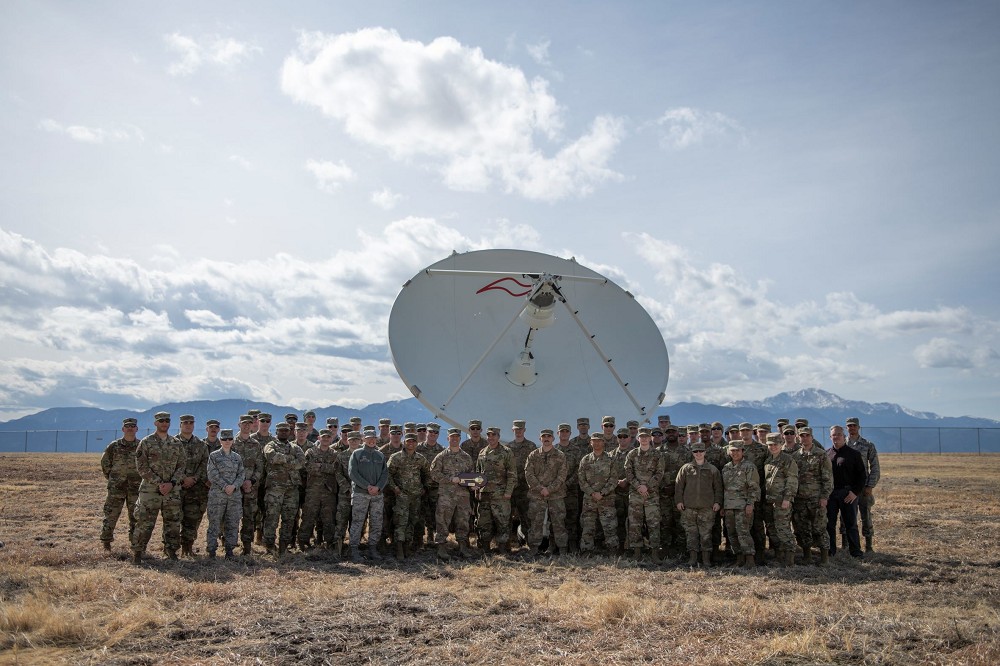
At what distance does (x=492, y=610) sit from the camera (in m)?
8.04

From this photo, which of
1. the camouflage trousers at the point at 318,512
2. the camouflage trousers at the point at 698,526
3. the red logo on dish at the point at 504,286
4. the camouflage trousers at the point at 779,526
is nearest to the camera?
the camouflage trousers at the point at 779,526

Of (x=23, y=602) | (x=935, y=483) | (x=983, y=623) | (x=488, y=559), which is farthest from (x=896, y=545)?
(x=935, y=483)

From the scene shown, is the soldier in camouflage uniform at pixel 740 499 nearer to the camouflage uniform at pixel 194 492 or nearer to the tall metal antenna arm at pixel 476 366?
the tall metal antenna arm at pixel 476 366

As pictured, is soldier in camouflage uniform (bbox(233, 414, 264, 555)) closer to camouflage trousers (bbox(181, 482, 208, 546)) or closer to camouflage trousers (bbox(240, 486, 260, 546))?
camouflage trousers (bbox(240, 486, 260, 546))

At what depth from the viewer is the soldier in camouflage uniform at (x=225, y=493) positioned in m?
11.4

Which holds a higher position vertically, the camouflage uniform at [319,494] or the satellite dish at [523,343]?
the satellite dish at [523,343]

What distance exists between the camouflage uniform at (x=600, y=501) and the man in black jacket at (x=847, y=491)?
342 cm

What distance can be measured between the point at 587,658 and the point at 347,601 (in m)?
3.20

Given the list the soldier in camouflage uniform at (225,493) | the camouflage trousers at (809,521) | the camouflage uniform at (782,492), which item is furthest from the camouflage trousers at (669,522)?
the soldier in camouflage uniform at (225,493)

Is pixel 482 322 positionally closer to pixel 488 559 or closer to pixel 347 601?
pixel 488 559

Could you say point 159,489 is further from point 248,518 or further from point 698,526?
point 698,526

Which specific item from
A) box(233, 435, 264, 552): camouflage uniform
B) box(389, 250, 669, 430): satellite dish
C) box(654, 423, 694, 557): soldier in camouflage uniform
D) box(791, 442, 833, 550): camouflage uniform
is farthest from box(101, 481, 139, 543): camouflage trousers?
box(791, 442, 833, 550): camouflage uniform

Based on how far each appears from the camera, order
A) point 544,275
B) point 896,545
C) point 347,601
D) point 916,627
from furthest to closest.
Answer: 1. point 544,275
2. point 896,545
3. point 347,601
4. point 916,627

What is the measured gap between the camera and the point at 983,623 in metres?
7.41
